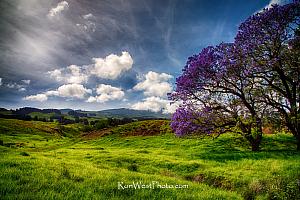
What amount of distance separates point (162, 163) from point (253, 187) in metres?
8.77

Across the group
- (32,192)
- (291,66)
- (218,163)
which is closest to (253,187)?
(218,163)

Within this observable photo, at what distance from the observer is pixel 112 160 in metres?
21.9

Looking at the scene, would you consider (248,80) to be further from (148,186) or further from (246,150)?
(148,186)

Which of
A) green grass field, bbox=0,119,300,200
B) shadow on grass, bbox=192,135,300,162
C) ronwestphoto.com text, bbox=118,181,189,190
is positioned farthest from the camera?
shadow on grass, bbox=192,135,300,162

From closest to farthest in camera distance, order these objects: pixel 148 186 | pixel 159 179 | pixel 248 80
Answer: pixel 148 186 < pixel 159 179 < pixel 248 80

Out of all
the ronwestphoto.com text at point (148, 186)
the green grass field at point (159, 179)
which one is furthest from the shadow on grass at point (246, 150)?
the ronwestphoto.com text at point (148, 186)

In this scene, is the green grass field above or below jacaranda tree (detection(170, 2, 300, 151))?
below

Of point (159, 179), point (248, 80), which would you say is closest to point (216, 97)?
point (248, 80)

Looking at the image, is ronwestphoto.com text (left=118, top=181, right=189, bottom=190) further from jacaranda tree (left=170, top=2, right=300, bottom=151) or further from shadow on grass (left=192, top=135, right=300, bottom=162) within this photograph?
jacaranda tree (left=170, top=2, right=300, bottom=151)

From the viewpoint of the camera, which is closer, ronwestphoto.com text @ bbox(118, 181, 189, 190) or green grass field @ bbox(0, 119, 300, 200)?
green grass field @ bbox(0, 119, 300, 200)

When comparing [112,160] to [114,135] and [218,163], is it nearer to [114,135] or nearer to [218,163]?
[218,163]

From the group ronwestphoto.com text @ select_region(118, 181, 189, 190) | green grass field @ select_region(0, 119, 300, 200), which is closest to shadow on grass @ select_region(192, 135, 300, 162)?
green grass field @ select_region(0, 119, 300, 200)

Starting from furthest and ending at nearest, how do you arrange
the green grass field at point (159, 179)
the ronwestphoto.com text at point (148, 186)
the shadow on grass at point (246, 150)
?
1. the shadow on grass at point (246, 150)
2. the ronwestphoto.com text at point (148, 186)
3. the green grass field at point (159, 179)

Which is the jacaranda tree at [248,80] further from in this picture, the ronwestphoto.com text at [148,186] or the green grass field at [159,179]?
the ronwestphoto.com text at [148,186]
